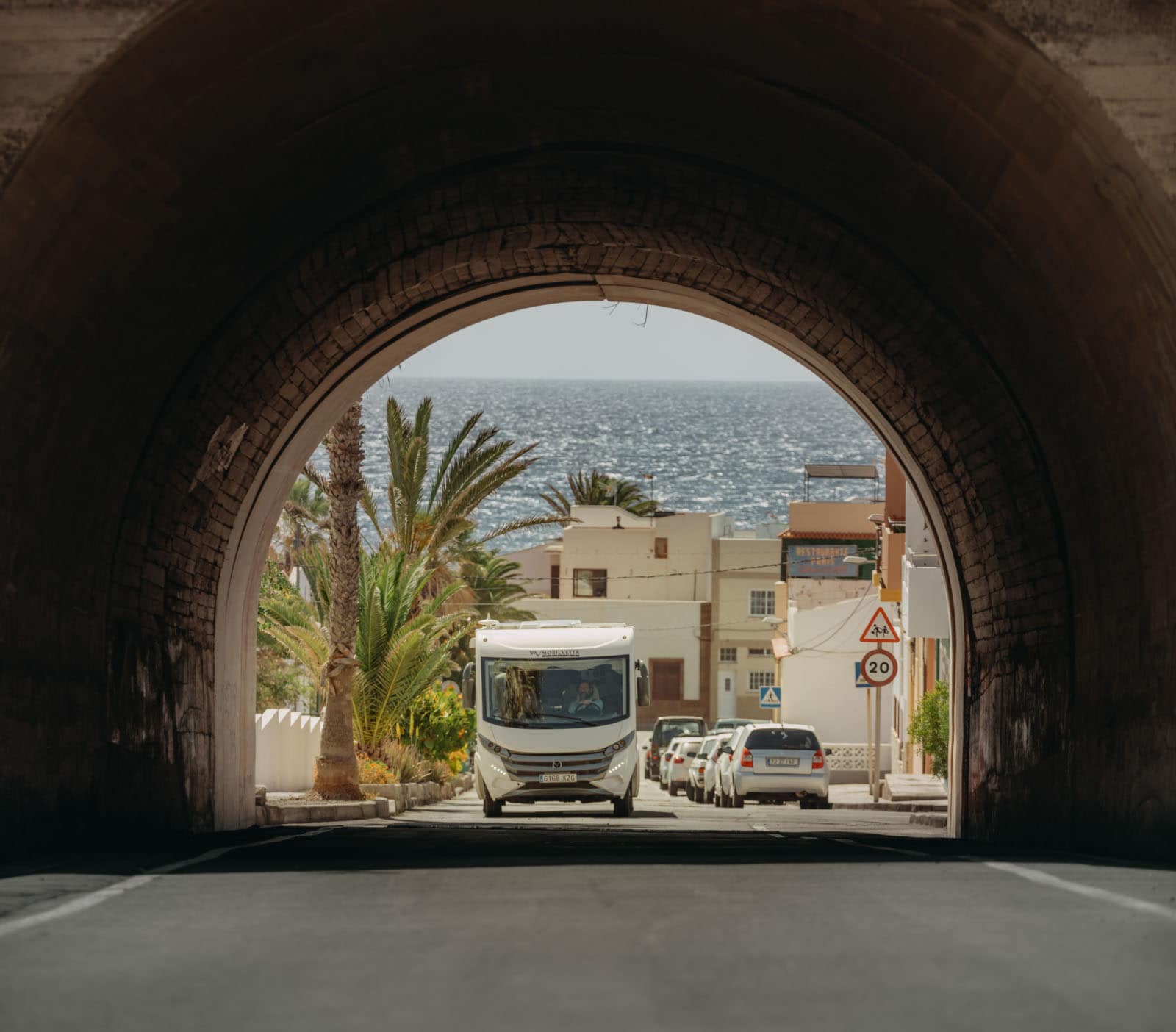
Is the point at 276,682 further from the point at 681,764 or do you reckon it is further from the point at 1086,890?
the point at 1086,890

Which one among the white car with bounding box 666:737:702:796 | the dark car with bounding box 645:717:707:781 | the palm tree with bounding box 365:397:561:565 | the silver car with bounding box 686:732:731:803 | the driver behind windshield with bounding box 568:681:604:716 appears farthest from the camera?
the dark car with bounding box 645:717:707:781

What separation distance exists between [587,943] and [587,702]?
2067 centimetres

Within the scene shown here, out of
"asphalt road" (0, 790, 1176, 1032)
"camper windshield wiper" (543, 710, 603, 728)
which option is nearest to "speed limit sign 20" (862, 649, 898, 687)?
"camper windshield wiper" (543, 710, 603, 728)

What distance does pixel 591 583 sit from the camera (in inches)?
3354

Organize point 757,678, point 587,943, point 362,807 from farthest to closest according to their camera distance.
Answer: point 757,678
point 362,807
point 587,943

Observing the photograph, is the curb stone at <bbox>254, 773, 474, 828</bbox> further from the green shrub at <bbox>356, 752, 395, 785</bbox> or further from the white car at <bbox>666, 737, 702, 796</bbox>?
the white car at <bbox>666, 737, 702, 796</bbox>

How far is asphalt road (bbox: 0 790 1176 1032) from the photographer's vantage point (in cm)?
483

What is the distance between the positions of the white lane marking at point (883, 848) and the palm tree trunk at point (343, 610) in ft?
40.6

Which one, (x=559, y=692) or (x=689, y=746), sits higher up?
(x=559, y=692)

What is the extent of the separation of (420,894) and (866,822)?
15.6 meters

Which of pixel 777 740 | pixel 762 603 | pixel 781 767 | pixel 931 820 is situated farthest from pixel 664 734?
pixel 931 820

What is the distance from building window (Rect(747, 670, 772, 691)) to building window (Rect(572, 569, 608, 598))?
8.16 metres

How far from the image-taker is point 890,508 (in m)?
49.2

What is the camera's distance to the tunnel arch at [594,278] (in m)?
10.0
